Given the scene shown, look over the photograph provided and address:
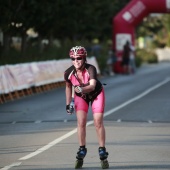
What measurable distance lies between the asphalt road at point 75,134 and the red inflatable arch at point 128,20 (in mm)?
18325

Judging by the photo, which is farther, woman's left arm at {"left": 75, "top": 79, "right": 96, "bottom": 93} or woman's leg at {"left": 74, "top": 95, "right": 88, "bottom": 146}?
woman's leg at {"left": 74, "top": 95, "right": 88, "bottom": 146}

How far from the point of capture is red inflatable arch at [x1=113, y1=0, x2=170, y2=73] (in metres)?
42.8

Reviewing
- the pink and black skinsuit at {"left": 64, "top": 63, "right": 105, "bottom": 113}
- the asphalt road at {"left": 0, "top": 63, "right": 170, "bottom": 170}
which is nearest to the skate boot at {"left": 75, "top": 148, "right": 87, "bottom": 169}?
the asphalt road at {"left": 0, "top": 63, "right": 170, "bottom": 170}

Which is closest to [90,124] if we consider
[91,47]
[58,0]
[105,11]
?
[58,0]

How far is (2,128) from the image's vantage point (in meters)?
15.9

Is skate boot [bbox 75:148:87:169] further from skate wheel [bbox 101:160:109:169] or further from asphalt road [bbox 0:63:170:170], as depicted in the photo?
skate wheel [bbox 101:160:109:169]

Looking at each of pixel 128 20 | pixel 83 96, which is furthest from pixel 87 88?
pixel 128 20

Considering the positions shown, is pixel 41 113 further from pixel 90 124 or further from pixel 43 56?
pixel 43 56

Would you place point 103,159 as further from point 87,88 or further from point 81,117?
point 87,88

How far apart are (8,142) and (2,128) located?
2696 millimetres

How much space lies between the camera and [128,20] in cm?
4341

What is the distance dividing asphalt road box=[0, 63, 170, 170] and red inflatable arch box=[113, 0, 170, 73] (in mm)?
18325

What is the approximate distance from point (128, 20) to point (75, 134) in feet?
97.6

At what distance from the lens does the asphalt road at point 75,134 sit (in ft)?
34.5
